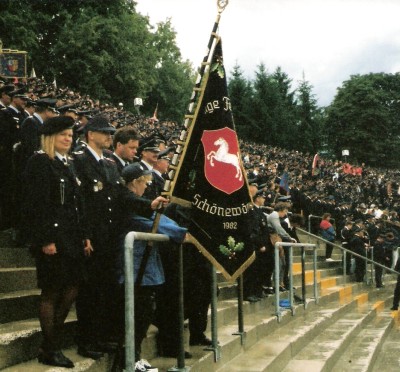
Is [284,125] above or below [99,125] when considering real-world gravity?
above

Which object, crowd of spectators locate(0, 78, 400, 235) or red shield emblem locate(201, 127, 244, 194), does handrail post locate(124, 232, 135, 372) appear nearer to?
red shield emblem locate(201, 127, 244, 194)

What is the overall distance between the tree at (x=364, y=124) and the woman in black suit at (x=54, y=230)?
72.2 m

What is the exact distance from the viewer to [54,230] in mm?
A: 4688

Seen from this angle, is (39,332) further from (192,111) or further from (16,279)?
(192,111)

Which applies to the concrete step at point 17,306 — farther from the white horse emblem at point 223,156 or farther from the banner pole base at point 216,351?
the white horse emblem at point 223,156

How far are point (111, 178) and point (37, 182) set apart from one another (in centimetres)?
80

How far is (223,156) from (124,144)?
0.82m

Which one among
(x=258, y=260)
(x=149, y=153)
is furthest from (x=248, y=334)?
(x=258, y=260)

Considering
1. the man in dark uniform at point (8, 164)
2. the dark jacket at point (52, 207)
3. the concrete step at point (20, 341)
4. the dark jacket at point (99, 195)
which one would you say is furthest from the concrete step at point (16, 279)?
the dark jacket at point (52, 207)

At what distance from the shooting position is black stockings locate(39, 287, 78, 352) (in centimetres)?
463

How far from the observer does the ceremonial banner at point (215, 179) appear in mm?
5465

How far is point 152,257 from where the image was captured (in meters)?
5.16

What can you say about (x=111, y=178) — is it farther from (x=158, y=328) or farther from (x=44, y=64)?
(x=44, y=64)

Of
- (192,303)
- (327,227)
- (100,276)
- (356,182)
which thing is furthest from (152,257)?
(356,182)
